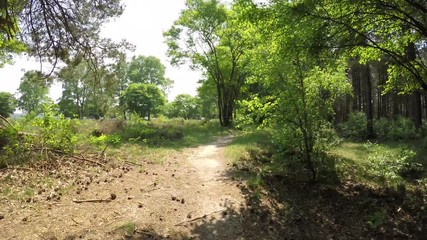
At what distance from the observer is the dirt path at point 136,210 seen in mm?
4367

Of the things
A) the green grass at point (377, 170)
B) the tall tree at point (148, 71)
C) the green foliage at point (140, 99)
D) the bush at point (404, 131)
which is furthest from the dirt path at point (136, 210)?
the tall tree at point (148, 71)

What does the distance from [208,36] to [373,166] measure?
60.9 feet

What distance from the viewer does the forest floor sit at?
4641mm

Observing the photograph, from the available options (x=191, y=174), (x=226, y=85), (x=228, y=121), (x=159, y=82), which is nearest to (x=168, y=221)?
(x=191, y=174)

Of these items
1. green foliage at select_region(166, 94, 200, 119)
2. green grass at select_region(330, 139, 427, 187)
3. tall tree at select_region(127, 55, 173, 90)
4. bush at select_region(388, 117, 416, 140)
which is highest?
tall tree at select_region(127, 55, 173, 90)

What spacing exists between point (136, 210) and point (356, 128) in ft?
64.7

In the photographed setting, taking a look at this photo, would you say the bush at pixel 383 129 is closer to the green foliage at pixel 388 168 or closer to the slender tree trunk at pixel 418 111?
the slender tree trunk at pixel 418 111

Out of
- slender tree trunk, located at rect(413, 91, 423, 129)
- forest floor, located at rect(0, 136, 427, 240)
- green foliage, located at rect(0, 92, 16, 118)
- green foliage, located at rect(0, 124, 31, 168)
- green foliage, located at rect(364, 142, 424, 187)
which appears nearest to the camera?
forest floor, located at rect(0, 136, 427, 240)

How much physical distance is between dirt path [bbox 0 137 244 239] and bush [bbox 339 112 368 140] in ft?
50.3

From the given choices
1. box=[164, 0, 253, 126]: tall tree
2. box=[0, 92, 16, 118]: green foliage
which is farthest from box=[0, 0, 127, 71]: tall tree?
box=[0, 92, 16, 118]: green foliage

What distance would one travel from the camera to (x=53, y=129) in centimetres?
713

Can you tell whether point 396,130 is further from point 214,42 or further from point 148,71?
point 148,71

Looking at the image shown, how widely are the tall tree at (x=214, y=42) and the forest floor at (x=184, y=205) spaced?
15818 mm

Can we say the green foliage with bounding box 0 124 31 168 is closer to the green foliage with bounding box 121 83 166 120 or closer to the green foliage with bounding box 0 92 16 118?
the green foliage with bounding box 121 83 166 120
